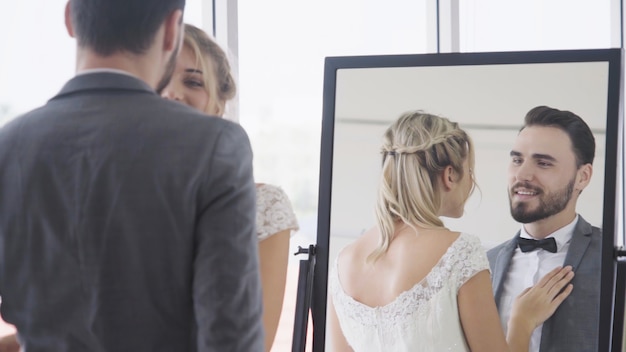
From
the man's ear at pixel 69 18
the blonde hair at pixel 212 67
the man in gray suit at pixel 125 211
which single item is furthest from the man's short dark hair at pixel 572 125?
the man's ear at pixel 69 18

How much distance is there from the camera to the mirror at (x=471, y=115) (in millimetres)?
2197

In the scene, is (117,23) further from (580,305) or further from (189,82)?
(580,305)

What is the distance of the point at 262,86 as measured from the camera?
388 cm

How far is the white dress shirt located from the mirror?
0.08 metres

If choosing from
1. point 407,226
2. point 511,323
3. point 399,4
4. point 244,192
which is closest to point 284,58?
point 399,4

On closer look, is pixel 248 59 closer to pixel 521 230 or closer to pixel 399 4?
pixel 399 4

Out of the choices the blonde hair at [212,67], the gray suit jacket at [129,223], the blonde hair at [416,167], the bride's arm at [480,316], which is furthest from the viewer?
the blonde hair at [416,167]

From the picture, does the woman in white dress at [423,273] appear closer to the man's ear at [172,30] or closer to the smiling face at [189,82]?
the smiling face at [189,82]

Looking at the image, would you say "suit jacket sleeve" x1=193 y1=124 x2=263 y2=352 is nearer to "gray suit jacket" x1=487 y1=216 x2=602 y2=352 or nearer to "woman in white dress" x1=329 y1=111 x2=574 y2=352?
"woman in white dress" x1=329 y1=111 x2=574 y2=352

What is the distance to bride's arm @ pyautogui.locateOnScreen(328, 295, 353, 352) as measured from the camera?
7.75 feet

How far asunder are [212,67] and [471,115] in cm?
84

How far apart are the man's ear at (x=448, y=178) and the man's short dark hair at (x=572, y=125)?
0.25 meters

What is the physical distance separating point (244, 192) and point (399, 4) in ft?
9.78

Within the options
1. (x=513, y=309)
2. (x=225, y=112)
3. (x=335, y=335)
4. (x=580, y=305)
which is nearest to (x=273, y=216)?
(x=225, y=112)
